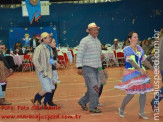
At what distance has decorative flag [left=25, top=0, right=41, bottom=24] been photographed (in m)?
19.2

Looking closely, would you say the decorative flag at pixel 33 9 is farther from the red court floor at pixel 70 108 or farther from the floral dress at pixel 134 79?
the floral dress at pixel 134 79

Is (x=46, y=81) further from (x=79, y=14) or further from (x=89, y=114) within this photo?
(x=79, y=14)

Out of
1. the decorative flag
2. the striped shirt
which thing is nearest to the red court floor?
the striped shirt

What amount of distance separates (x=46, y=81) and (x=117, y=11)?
15373 millimetres

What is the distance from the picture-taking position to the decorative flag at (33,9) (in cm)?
1917

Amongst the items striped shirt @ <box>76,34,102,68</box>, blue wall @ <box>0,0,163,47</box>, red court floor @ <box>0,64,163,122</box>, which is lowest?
red court floor @ <box>0,64,163,122</box>

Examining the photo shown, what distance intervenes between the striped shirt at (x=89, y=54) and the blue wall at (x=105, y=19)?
48.6 feet

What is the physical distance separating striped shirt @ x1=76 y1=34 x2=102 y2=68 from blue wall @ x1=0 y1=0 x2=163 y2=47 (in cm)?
1482

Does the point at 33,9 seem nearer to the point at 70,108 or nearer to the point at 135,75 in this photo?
the point at 70,108

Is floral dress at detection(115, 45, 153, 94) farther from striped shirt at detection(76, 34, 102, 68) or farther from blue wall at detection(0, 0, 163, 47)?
blue wall at detection(0, 0, 163, 47)

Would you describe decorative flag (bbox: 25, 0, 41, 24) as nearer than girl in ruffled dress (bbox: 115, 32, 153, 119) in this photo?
No

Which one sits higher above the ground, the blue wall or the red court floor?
the blue wall

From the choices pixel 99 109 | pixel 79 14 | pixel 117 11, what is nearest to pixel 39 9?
→ pixel 79 14

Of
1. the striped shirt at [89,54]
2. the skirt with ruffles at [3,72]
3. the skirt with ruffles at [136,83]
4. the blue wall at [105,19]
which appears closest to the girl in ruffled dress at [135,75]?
the skirt with ruffles at [136,83]
